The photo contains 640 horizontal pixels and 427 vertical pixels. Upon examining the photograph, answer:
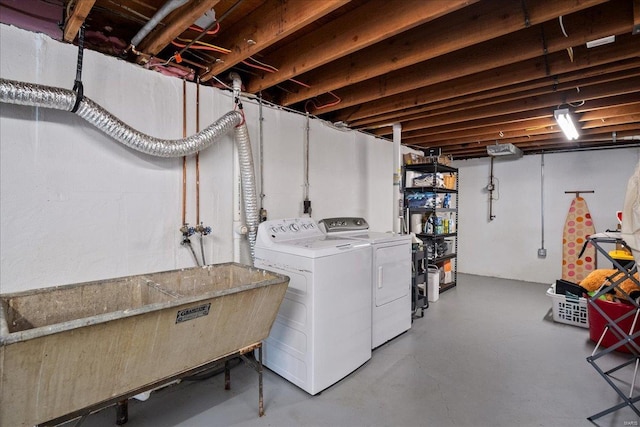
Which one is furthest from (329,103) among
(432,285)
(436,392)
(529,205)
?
(529,205)

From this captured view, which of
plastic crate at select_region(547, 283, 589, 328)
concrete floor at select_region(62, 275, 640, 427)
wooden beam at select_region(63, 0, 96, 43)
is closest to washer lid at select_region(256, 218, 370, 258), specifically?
concrete floor at select_region(62, 275, 640, 427)

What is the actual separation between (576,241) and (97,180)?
6.61 m

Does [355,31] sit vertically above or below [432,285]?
above

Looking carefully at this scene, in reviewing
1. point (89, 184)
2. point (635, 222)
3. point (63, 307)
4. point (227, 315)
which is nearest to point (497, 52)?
point (635, 222)

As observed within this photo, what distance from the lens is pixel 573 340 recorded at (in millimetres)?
3100

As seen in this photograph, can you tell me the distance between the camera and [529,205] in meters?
5.53

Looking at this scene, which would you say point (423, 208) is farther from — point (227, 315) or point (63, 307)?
point (63, 307)

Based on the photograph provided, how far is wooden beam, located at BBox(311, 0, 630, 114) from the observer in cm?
178

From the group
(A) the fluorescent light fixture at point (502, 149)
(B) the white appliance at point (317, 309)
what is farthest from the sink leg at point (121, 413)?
(A) the fluorescent light fixture at point (502, 149)

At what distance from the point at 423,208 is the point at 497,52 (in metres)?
2.70

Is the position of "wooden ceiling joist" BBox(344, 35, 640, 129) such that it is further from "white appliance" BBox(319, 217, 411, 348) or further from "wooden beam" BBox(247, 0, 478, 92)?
"white appliance" BBox(319, 217, 411, 348)

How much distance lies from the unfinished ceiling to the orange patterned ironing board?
7.10 feet

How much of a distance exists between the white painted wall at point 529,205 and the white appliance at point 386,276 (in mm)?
3606

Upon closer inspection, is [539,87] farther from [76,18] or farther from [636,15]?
[76,18]
